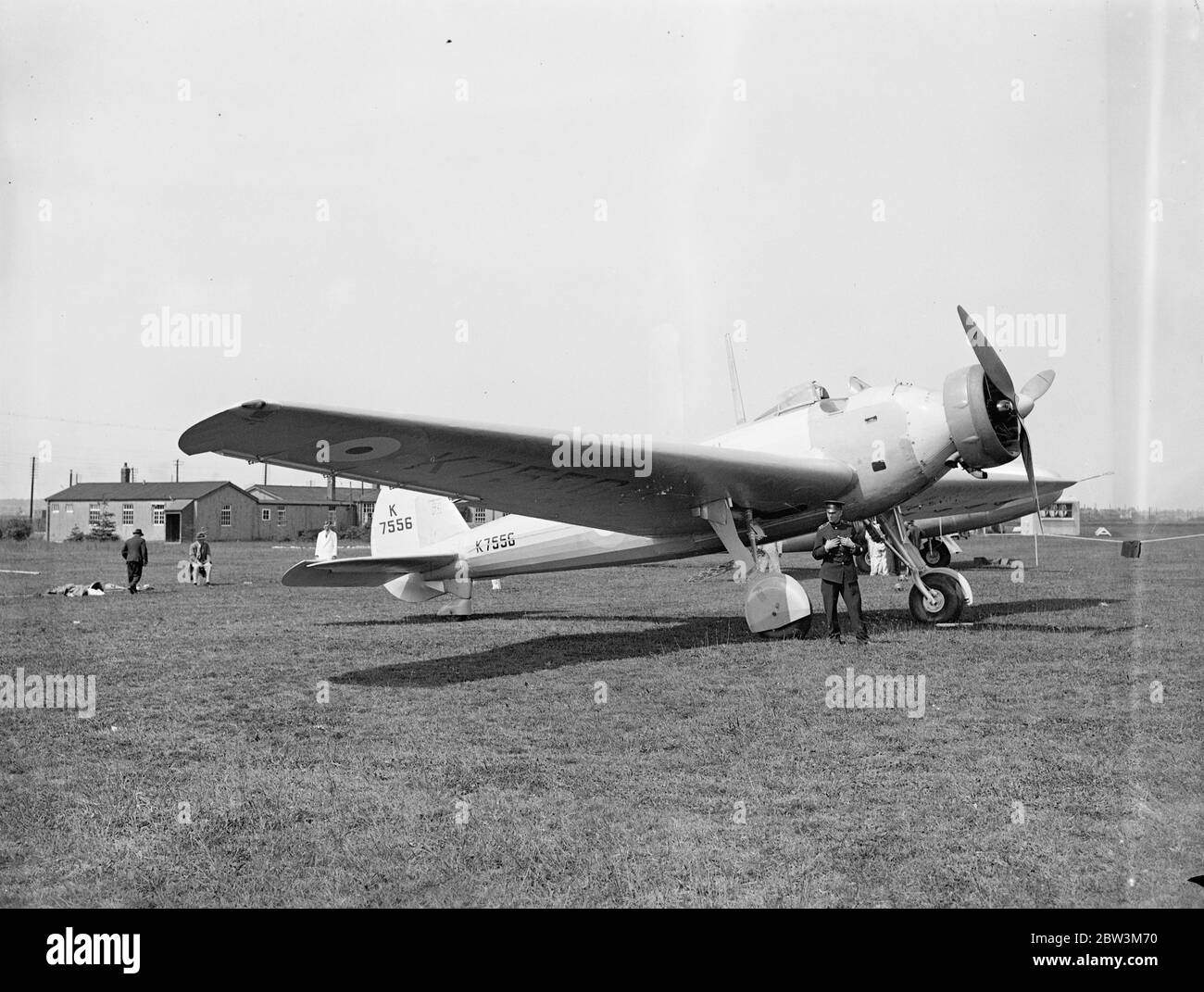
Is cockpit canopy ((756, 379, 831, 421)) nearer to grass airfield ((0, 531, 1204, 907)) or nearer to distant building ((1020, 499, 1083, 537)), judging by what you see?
grass airfield ((0, 531, 1204, 907))

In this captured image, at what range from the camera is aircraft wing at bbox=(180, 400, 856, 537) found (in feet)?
23.1

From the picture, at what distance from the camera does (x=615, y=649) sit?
10.5m

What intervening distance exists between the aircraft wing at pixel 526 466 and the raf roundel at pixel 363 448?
0.05 ft

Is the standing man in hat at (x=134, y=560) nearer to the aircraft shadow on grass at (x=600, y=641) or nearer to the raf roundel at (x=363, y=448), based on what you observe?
the aircraft shadow on grass at (x=600, y=641)

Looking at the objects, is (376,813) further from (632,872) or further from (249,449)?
→ (249,449)

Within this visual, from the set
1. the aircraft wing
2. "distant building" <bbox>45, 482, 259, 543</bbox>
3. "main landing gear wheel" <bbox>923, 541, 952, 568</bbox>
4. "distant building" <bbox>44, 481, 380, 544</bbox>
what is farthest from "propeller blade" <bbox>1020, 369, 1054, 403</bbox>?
"distant building" <bbox>45, 482, 259, 543</bbox>

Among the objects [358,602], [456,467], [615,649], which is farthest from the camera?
[358,602]

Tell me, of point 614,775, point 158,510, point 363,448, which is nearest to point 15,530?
point 158,510

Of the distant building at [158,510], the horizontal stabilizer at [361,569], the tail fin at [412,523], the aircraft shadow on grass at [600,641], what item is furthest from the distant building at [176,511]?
the aircraft shadow on grass at [600,641]

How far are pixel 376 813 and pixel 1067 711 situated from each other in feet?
15.8

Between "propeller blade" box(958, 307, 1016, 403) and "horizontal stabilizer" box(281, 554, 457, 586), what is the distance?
822 cm

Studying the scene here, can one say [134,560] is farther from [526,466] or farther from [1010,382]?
[1010,382]

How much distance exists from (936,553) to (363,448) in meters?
20.5
